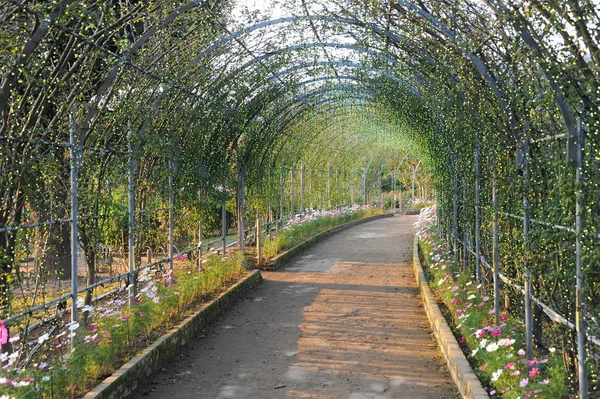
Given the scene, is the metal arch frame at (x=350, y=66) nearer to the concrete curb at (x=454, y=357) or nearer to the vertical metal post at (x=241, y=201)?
the vertical metal post at (x=241, y=201)

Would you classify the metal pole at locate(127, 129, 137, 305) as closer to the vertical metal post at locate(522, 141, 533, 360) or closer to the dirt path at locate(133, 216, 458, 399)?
the dirt path at locate(133, 216, 458, 399)

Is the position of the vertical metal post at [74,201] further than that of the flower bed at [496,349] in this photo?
Yes

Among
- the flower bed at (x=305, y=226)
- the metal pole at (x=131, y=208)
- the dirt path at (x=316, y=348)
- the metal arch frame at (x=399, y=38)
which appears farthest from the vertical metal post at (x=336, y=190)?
the metal pole at (x=131, y=208)

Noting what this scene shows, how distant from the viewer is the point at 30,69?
16.6 ft

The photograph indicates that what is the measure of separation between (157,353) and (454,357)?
263 centimetres

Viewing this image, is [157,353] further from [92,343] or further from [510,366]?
[510,366]

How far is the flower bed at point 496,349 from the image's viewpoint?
13.3ft

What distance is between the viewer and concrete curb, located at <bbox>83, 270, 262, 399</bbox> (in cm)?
475

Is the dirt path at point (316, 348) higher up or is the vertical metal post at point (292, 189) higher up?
the vertical metal post at point (292, 189)

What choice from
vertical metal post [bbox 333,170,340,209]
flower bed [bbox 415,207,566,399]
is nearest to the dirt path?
flower bed [bbox 415,207,566,399]

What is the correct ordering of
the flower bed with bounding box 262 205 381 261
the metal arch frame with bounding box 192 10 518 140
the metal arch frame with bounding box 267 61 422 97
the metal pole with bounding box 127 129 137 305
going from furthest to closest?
the flower bed with bounding box 262 205 381 261 < the metal arch frame with bounding box 267 61 422 97 < the metal pole with bounding box 127 129 137 305 < the metal arch frame with bounding box 192 10 518 140

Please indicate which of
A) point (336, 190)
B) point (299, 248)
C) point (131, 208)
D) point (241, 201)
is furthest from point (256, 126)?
point (336, 190)

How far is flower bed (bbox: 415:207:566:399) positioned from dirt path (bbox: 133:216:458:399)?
0.37 m

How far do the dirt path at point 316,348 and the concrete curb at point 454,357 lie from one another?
0.11m
